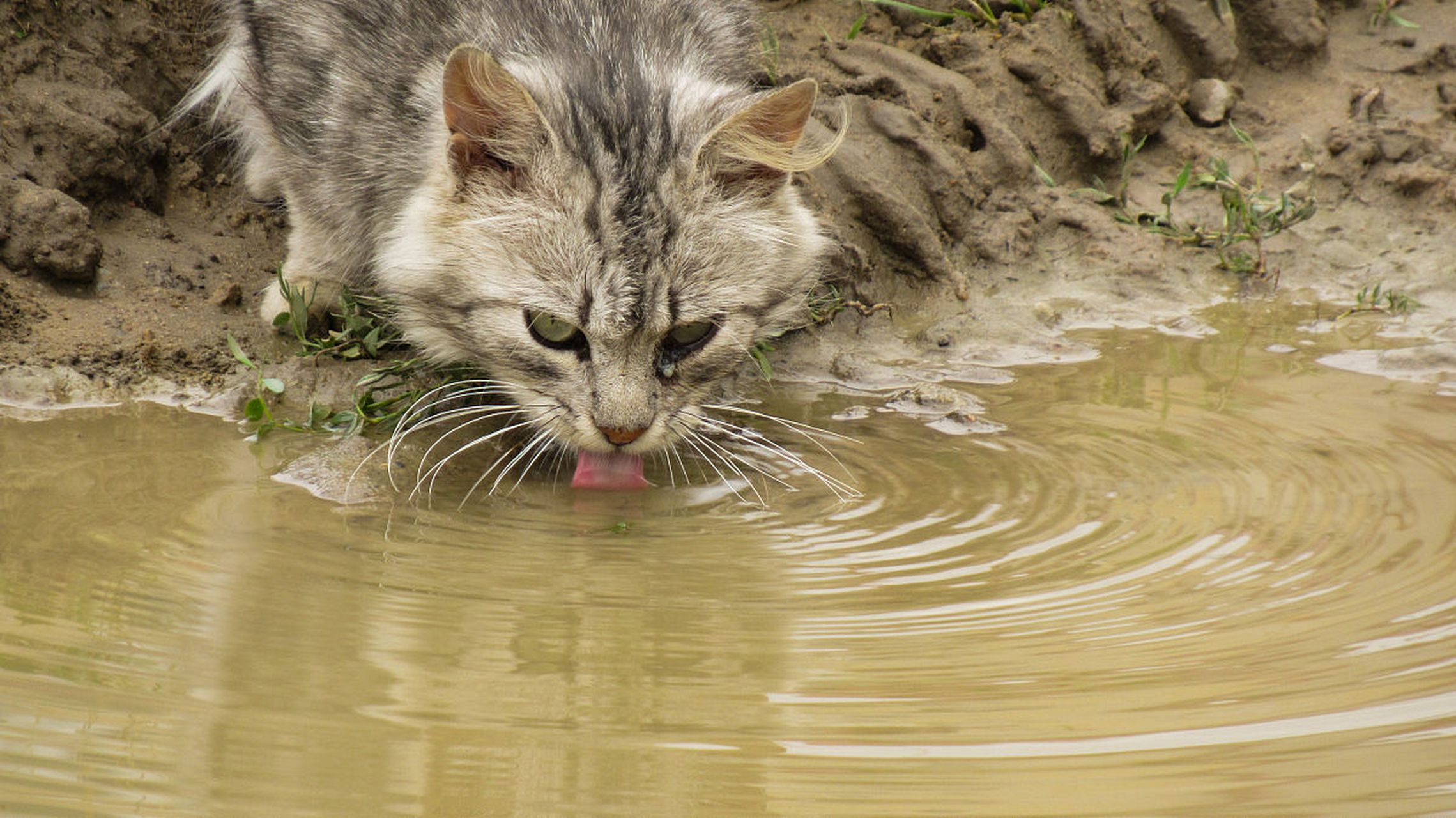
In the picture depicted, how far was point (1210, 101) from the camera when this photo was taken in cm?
581

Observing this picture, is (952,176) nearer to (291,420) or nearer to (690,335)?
(690,335)

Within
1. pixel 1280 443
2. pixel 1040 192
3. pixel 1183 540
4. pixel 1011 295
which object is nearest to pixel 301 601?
pixel 1183 540

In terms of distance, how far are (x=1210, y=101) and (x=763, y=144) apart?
306 cm

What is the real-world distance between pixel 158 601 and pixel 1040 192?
12.6 ft

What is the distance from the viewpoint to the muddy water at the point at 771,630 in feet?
7.00

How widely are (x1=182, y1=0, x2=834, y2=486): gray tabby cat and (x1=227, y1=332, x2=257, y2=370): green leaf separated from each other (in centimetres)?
45

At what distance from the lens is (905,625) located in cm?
280

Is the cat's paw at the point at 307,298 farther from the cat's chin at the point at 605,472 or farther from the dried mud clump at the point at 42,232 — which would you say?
the cat's chin at the point at 605,472

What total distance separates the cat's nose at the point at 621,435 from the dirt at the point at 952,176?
1250 millimetres

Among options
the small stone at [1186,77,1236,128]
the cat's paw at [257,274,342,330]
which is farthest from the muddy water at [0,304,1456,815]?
the small stone at [1186,77,1236,128]

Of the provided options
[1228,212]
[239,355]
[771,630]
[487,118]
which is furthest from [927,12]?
[771,630]

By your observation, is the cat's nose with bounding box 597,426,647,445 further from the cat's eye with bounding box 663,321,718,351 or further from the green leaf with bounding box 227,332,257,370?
the green leaf with bounding box 227,332,257,370

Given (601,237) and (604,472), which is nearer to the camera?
(601,237)

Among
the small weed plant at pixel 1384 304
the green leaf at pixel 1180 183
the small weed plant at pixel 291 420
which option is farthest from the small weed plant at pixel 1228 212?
the small weed plant at pixel 291 420
